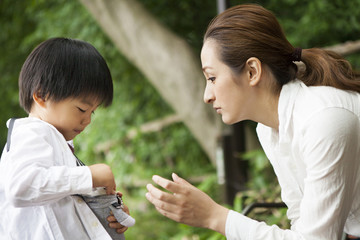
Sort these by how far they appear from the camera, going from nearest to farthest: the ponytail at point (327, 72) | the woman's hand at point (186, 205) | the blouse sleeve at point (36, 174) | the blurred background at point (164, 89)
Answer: the blouse sleeve at point (36, 174)
the woman's hand at point (186, 205)
the ponytail at point (327, 72)
the blurred background at point (164, 89)

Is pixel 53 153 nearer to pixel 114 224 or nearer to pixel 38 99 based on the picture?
pixel 38 99

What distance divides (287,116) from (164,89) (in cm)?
280

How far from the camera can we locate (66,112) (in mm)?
1566

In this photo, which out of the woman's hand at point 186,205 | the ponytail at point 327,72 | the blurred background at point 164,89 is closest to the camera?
the woman's hand at point 186,205

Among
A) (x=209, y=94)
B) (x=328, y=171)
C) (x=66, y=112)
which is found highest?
(x=66, y=112)

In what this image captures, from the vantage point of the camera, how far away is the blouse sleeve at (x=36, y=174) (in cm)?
138

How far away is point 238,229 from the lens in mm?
1551

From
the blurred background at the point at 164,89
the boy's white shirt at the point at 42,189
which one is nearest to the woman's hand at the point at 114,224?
the boy's white shirt at the point at 42,189

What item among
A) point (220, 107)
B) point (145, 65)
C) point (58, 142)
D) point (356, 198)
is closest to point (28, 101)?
point (58, 142)

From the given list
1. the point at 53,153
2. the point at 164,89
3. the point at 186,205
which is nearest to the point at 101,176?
the point at 53,153

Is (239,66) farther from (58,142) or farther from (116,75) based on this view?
(116,75)

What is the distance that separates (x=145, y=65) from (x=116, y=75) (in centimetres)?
169

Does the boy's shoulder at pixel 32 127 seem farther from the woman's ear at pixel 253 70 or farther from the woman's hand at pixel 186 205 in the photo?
the woman's ear at pixel 253 70

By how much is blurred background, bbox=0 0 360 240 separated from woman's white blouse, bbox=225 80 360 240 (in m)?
1.25
